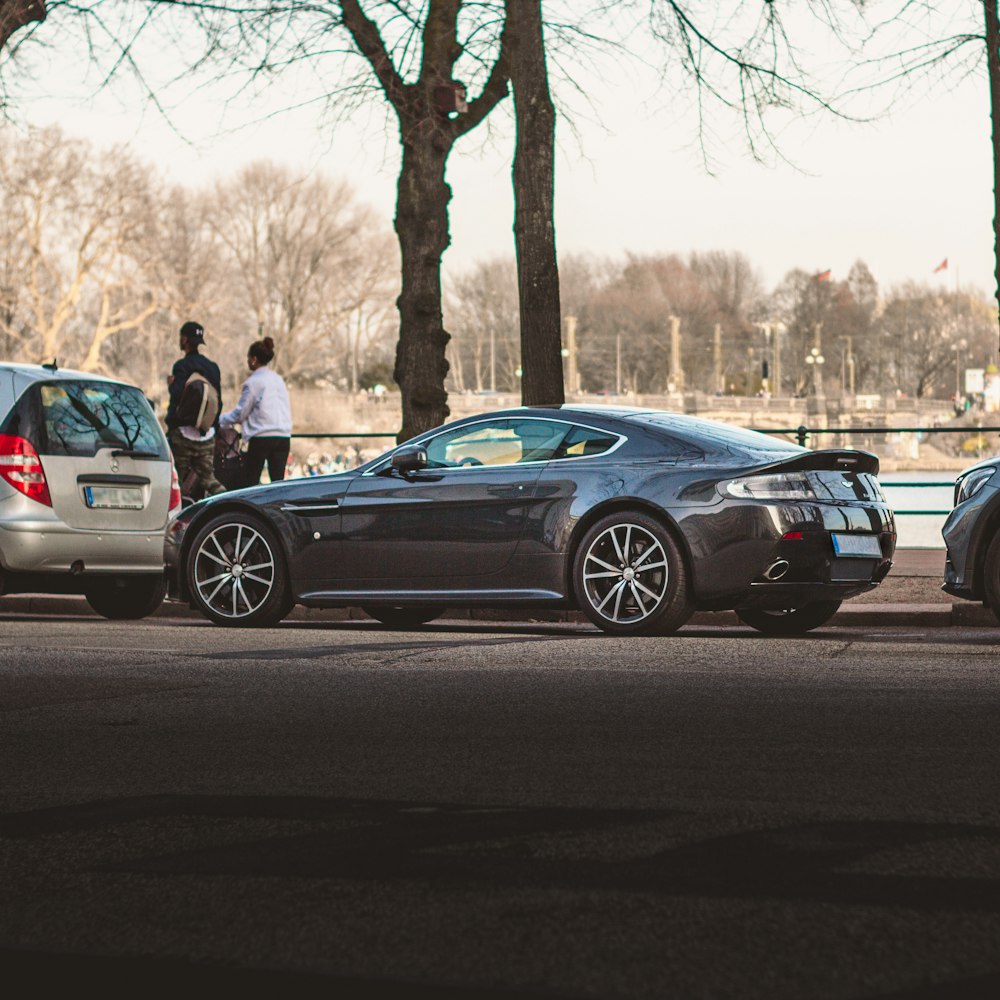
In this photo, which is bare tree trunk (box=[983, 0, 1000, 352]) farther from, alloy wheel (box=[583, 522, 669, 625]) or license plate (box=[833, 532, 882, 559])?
alloy wheel (box=[583, 522, 669, 625])

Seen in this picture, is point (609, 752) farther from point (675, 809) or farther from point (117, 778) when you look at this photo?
point (117, 778)

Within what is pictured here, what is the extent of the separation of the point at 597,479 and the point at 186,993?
24.3 feet

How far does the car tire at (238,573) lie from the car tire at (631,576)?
2194 millimetres

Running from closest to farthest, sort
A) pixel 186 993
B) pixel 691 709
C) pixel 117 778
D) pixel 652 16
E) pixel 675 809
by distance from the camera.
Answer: pixel 186 993
pixel 675 809
pixel 117 778
pixel 691 709
pixel 652 16

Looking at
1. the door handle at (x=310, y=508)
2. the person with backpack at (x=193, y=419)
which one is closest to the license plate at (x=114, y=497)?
the door handle at (x=310, y=508)

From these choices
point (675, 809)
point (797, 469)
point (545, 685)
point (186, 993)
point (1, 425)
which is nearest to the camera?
point (186, 993)

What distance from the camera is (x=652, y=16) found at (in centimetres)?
1727

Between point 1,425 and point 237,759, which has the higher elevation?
point 1,425

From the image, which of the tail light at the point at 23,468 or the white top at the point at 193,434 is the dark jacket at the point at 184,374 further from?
the tail light at the point at 23,468

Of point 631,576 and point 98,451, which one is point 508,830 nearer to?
point 631,576

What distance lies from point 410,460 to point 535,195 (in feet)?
17.5

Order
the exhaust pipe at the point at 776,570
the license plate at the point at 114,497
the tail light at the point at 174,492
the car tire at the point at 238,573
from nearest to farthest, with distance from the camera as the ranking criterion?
the exhaust pipe at the point at 776,570 < the car tire at the point at 238,573 < the license plate at the point at 114,497 < the tail light at the point at 174,492

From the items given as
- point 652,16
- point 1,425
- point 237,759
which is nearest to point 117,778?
point 237,759

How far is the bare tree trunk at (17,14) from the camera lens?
18.0 m
